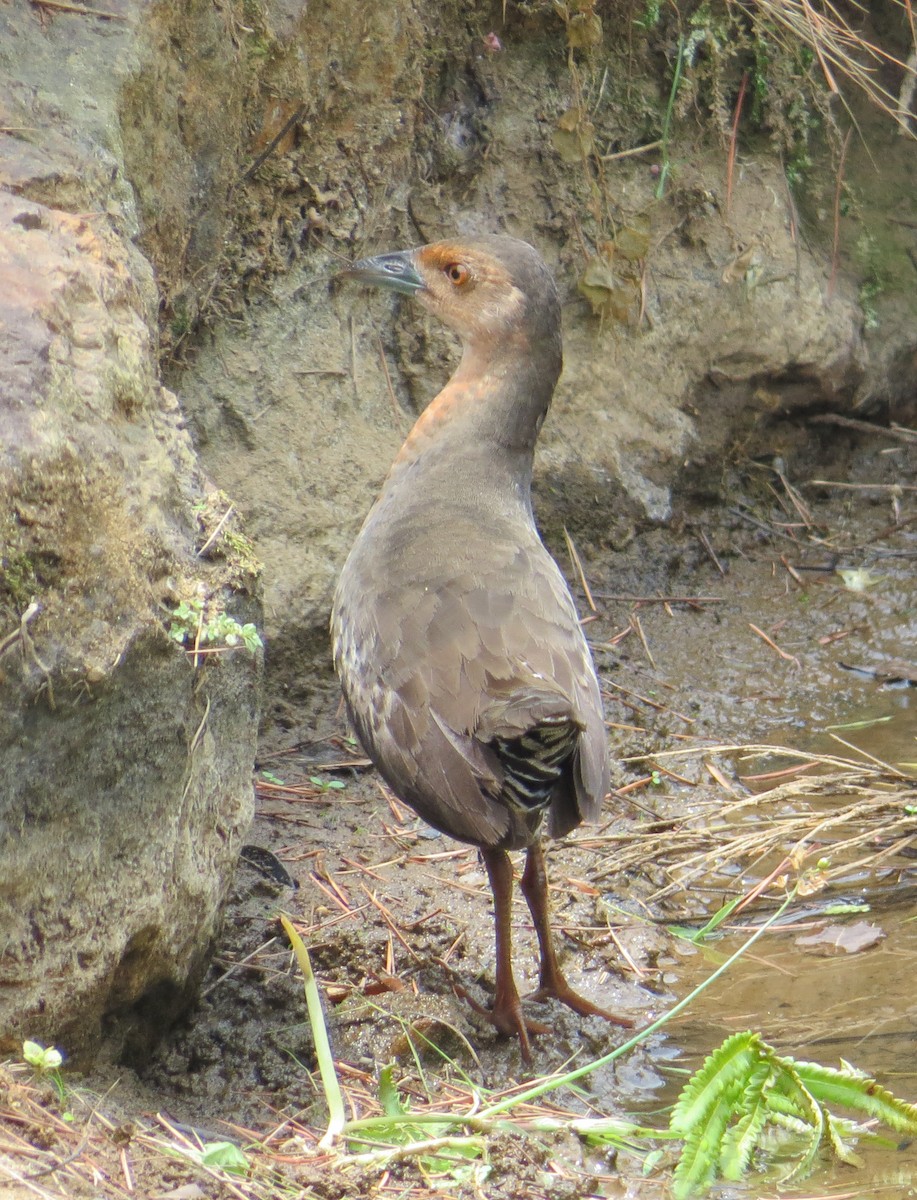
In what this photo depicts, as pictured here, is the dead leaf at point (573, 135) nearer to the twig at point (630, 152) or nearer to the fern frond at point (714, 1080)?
the twig at point (630, 152)

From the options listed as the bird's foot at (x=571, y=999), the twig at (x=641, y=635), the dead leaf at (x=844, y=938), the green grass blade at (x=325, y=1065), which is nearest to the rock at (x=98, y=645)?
Result: the green grass blade at (x=325, y=1065)

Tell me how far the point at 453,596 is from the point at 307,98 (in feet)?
7.54

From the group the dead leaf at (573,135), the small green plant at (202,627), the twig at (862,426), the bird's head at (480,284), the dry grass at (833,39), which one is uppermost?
the dry grass at (833,39)

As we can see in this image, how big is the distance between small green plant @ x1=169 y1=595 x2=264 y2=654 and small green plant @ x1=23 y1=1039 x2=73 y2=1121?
0.91m

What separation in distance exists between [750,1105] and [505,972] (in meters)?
1.00

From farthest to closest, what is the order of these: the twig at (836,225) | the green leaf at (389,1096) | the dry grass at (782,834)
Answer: the twig at (836,225)
the dry grass at (782,834)
the green leaf at (389,1096)

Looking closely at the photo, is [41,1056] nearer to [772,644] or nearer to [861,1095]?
[861,1095]

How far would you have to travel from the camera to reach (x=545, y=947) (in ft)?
13.4

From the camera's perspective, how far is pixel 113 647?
296 cm

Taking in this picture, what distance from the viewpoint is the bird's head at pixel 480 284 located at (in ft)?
15.4

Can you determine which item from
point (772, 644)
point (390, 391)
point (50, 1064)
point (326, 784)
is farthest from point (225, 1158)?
point (772, 644)

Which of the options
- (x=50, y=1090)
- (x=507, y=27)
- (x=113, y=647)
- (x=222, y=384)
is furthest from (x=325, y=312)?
(x=50, y=1090)

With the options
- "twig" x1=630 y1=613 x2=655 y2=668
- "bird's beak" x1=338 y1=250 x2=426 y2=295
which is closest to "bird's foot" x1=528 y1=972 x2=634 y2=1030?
"twig" x1=630 y1=613 x2=655 y2=668

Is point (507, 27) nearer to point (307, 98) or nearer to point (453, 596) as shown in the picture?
point (307, 98)
